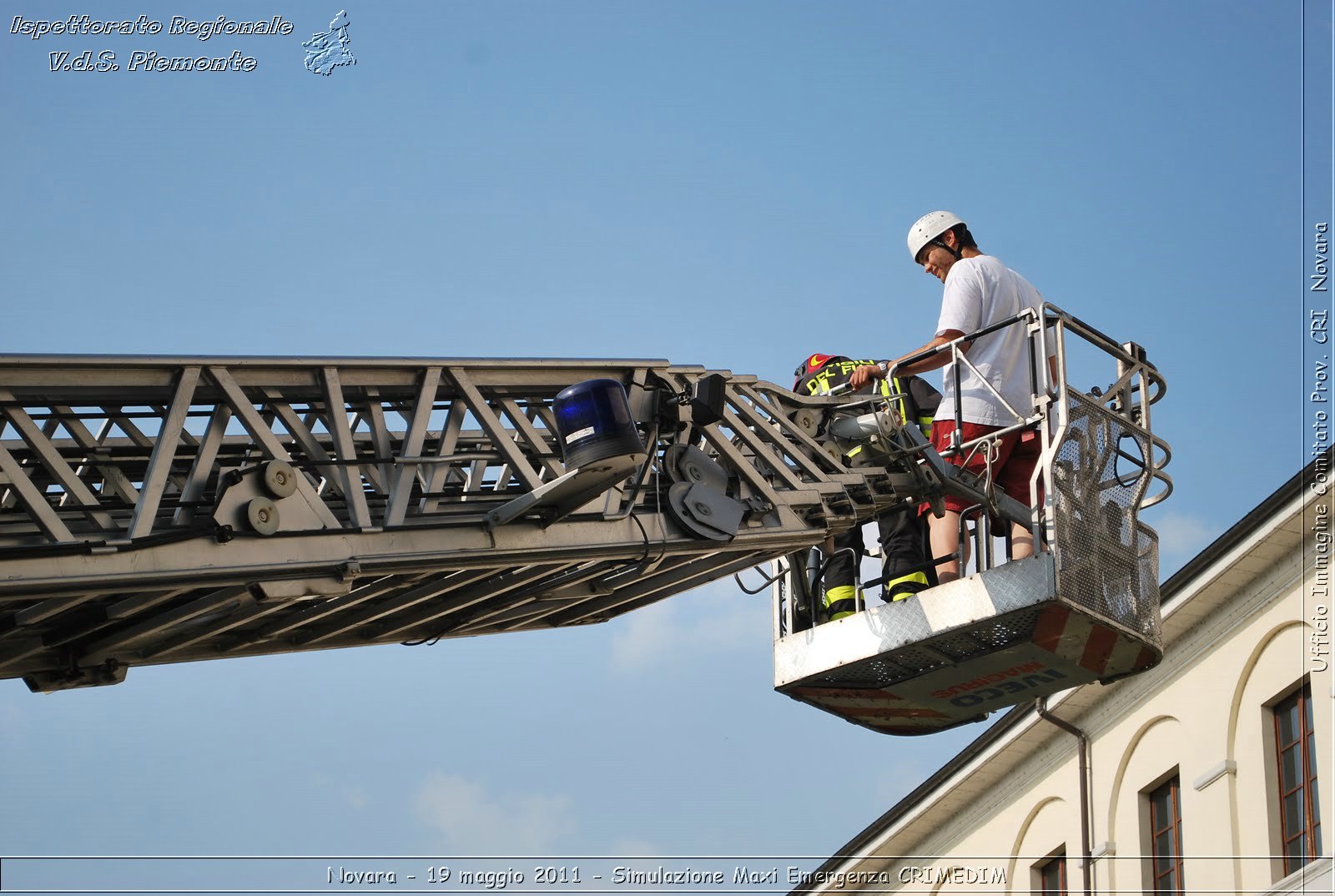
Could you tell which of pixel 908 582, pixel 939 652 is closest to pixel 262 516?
pixel 939 652

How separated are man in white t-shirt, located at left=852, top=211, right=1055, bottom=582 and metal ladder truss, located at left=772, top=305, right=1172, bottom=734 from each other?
107 millimetres

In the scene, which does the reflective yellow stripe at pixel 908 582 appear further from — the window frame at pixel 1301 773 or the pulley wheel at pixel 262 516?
the window frame at pixel 1301 773

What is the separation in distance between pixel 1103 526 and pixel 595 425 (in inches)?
125

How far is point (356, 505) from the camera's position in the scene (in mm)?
9195

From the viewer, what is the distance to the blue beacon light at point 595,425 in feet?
29.6

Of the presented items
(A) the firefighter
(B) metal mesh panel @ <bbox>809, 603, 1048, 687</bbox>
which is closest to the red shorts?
(A) the firefighter

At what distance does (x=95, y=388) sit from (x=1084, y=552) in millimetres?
4972

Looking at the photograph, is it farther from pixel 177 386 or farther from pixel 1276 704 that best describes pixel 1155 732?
pixel 177 386

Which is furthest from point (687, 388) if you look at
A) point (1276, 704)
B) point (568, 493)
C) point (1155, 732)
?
point (1155, 732)

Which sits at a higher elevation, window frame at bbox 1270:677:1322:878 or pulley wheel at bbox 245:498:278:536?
window frame at bbox 1270:677:1322:878

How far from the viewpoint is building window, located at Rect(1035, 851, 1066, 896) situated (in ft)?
78.5

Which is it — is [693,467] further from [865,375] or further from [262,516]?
[262,516]

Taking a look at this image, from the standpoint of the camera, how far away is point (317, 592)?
909 centimetres

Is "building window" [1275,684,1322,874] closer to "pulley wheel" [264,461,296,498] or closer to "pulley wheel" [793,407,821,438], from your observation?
"pulley wheel" [793,407,821,438]
